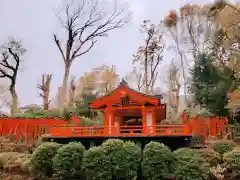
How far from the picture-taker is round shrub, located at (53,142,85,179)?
41.8ft

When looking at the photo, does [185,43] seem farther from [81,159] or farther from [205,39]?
[81,159]

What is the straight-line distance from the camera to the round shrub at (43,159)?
13327 millimetres

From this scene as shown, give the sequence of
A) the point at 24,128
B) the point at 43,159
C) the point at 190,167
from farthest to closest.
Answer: the point at 24,128, the point at 43,159, the point at 190,167

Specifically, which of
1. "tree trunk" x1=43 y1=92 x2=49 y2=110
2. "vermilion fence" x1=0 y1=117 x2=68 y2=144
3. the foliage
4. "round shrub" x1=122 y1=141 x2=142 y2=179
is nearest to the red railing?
"round shrub" x1=122 y1=141 x2=142 y2=179

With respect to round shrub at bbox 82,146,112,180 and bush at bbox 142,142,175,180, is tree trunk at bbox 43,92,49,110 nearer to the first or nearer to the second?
round shrub at bbox 82,146,112,180

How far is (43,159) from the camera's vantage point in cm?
1334

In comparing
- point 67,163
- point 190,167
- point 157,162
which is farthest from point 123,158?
point 190,167

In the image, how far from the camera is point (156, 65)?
3059 centimetres

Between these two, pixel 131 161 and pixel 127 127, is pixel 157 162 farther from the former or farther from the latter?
pixel 127 127

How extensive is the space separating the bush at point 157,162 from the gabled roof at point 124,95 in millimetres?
3256

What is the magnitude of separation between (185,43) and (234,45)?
27.9 ft

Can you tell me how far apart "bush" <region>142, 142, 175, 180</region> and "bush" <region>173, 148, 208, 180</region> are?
1.06 ft

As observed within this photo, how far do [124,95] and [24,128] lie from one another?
297 inches

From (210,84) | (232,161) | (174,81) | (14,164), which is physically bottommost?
(14,164)
